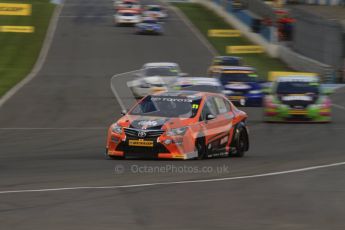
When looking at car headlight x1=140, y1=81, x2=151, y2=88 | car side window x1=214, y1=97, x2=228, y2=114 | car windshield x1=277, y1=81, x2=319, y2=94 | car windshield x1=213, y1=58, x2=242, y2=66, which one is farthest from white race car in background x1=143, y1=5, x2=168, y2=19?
car side window x1=214, y1=97, x2=228, y2=114

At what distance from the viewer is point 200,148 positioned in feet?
51.5

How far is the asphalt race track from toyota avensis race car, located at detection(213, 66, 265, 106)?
1125 mm

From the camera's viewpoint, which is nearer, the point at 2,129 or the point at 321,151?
the point at 321,151

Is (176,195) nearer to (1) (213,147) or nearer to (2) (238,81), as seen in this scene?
(1) (213,147)

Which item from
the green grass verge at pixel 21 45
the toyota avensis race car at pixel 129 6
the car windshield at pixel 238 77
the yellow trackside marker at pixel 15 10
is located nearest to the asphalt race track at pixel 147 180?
the car windshield at pixel 238 77

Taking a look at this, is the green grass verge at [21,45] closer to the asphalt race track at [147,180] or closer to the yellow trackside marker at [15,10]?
the yellow trackside marker at [15,10]

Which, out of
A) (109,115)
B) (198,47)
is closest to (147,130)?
(109,115)

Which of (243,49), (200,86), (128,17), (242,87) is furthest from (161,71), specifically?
(128,17)

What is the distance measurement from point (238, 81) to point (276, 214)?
2322 cm

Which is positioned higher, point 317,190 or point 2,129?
point 317,190

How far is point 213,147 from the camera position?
16.1 metres

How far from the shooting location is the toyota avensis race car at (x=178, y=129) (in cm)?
1529

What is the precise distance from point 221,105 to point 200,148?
4.69ft

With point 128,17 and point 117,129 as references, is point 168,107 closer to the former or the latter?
point 117,129
